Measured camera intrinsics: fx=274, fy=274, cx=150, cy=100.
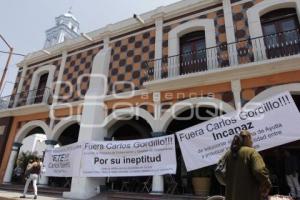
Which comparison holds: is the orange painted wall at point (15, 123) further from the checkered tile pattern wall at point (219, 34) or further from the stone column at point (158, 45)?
the checkered tile pattern wall at point (219, 34)

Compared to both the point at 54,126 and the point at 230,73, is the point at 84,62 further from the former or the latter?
the point at 230,73

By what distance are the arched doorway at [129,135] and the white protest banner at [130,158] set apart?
139 centimetres

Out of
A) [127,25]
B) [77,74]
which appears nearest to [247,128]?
[127,25]

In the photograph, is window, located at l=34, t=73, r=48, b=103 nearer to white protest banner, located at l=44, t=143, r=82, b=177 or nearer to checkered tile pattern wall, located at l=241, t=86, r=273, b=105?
Result: white protest banner, located at l=44, t=143, r=82, b=177

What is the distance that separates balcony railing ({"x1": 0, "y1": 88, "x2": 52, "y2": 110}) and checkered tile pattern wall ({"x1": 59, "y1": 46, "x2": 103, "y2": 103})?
2.60 feet

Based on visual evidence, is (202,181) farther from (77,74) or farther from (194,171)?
(77,74)

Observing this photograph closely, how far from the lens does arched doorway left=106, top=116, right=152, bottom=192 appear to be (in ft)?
32.5

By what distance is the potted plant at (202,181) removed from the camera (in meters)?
7.85

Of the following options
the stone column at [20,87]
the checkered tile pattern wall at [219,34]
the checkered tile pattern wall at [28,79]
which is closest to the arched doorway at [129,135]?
the checkered tile pattern wall at [219,34]

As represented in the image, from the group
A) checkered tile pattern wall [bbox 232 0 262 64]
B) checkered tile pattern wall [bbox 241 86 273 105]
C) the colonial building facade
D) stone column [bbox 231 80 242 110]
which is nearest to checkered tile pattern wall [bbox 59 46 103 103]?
the colonial building facade

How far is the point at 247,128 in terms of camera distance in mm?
6859

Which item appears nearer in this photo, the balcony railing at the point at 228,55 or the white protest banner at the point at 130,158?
the white protest banner at the point at 130,158

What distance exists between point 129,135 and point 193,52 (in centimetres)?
496

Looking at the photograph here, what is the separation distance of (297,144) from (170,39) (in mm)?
5650
